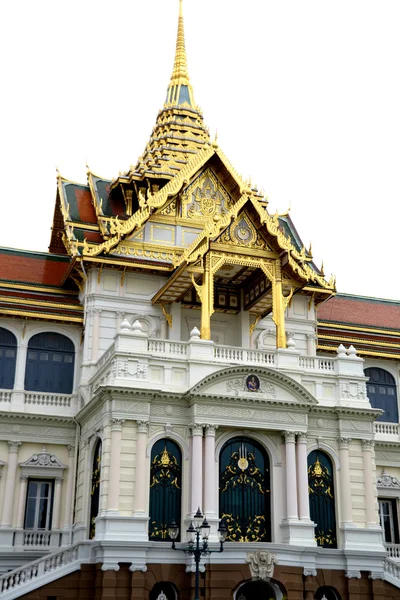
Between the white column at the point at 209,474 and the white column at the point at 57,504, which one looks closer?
the white column at the point at 209,474

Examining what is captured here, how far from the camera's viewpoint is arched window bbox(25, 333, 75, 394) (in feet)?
99.6

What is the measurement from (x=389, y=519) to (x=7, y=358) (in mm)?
15923

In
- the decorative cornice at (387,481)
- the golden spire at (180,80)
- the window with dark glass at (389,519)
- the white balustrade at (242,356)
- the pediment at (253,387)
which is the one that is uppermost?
the golden spire at (180,80)

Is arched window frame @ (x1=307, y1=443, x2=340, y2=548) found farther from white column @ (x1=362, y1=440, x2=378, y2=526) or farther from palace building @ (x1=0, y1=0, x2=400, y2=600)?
white column @ (x1=362, y1=440, x2=378, y2=526)

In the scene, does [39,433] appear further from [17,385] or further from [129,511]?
[129,511]

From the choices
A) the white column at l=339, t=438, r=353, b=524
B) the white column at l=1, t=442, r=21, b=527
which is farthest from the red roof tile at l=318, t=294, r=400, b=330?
the white column at l=1, t=442, r=21, b=527

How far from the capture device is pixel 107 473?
2400cm

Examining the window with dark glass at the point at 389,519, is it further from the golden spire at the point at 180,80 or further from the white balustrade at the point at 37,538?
the golden spire at the point at 180,80

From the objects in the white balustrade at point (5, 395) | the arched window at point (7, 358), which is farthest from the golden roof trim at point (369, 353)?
the white balustrade at point (5, 395)

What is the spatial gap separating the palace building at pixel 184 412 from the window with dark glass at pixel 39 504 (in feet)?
0.19

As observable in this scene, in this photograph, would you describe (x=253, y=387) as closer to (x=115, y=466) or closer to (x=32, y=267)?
(x=115, y=466)

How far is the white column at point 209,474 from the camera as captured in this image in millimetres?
24234

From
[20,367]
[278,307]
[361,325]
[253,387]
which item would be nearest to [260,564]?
[253,387]

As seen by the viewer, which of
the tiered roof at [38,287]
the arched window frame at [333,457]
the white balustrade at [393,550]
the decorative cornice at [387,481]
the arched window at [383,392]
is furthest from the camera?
the arched window at [383,392]
